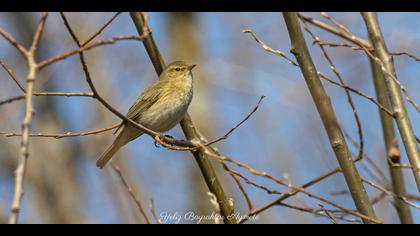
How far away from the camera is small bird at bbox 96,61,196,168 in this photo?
5.40 m

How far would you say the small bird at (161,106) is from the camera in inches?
213

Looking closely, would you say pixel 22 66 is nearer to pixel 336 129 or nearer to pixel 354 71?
pixel 354 71

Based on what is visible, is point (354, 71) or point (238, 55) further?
point (238, 55)

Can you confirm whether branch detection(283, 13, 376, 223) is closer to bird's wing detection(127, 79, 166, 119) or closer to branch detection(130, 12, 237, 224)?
branch detection(130, 12, 237, 224)

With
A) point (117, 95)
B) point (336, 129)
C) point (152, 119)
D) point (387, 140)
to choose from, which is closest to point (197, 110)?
point (117, 95)

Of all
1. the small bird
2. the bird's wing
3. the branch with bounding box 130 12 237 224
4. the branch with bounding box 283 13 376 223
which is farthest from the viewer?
the bird's wing

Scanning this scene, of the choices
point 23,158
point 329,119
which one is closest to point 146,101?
point 329,119

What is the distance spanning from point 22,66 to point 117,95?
6.66ft

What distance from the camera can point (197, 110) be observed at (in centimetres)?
1184

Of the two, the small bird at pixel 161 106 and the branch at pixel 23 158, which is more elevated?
the small bird at pixel 161 106

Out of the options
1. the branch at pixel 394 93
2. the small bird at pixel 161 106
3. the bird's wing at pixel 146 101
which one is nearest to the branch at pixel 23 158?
the branch at pixel 394 93

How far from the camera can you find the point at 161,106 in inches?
222

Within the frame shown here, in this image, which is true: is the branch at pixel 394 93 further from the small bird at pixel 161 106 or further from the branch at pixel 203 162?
the small bird at pixel 161 106

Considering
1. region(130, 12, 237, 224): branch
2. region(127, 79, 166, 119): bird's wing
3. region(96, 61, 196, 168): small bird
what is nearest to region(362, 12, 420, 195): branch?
region(130, 12, 237, 224): branch
